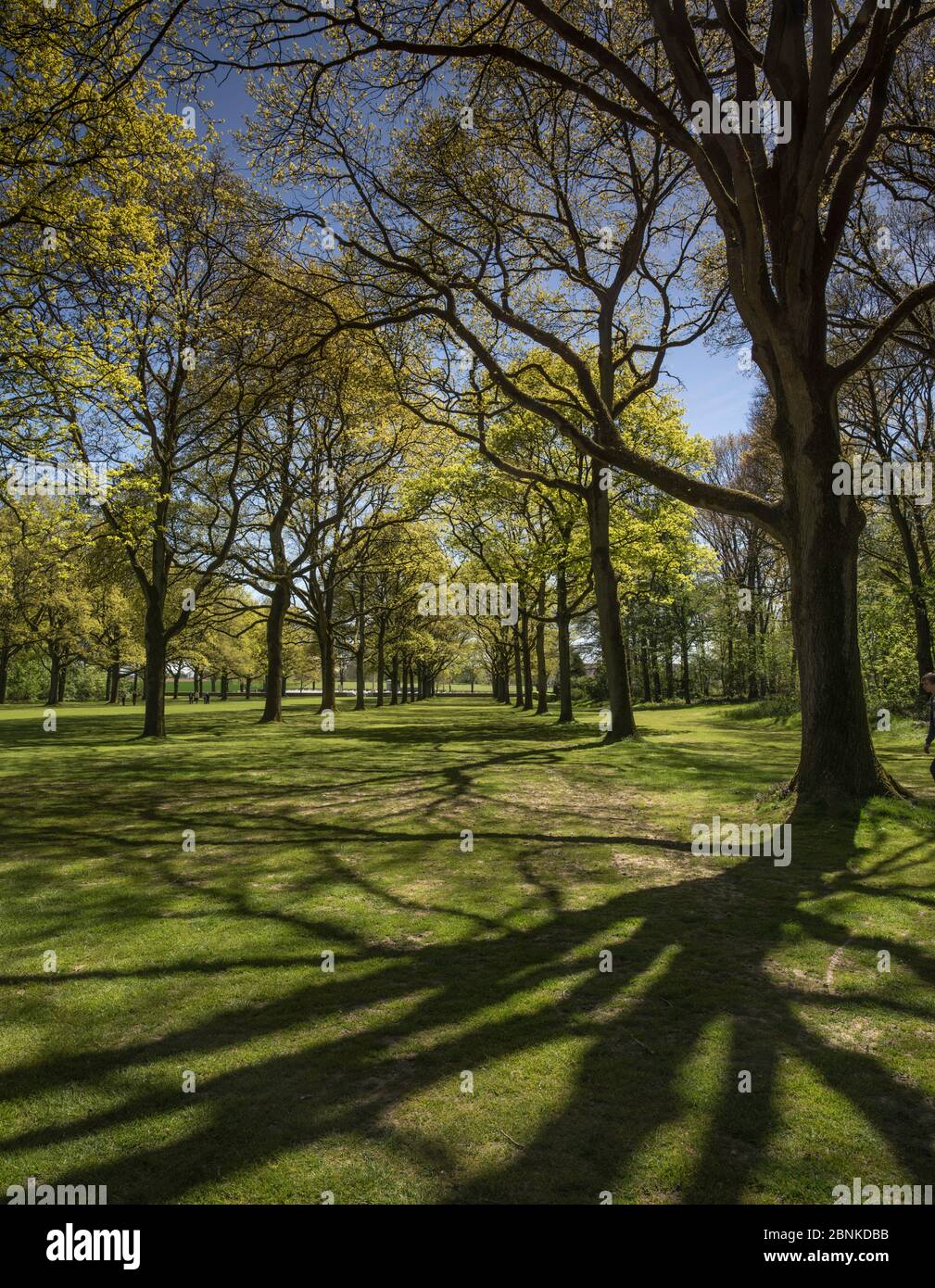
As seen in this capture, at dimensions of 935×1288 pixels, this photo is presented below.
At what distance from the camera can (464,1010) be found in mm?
4402

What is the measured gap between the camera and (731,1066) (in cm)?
376

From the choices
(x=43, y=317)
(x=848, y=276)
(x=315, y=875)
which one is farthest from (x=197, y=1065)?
(x=848, y=276)

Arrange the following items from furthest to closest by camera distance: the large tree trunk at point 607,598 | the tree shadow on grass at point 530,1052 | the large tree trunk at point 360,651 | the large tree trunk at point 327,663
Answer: the large tree trunk at point 360,651, the large tree trunk at point 327,663, the large tree trunk at point 607,598, the tree shadow on grass at point 530,1052

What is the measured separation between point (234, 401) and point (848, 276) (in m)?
18.3

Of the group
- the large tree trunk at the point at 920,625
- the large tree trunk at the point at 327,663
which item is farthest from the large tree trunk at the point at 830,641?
the large tree trunk at the point at 327,663

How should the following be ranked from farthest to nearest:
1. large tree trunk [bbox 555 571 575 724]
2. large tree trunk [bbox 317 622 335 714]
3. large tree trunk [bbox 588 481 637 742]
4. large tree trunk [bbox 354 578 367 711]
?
large tree trunk [bbox 354 578 367 711]
large tree trunk [bbox 317 622 335 714]
large tree trunk [bbox 555 571 575 724]
large tree trunk [bbox 588 481 637 742]

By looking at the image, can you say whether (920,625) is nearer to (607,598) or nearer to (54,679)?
(607,598)

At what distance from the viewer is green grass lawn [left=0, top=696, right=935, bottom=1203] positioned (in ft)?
9.98

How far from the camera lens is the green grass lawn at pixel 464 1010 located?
9.98 ft

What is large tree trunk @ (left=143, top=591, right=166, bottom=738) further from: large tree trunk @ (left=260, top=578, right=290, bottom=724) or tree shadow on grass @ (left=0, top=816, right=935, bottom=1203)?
tree shadow on grass @ (left=0, top=816, right=935, bottom=1203)

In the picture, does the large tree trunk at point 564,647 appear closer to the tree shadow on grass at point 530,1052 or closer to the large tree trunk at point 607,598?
the large tree trunk at point 607,598

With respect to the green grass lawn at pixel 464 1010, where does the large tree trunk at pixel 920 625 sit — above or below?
above

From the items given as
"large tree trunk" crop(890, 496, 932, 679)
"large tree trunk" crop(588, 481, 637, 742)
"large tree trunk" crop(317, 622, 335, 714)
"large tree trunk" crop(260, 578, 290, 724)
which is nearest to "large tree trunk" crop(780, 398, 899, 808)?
"large tree trunk" crop(588, 481, 637, 742)

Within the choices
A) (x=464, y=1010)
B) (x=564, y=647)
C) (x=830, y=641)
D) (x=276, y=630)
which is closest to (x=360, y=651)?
(x=276, y=630)
